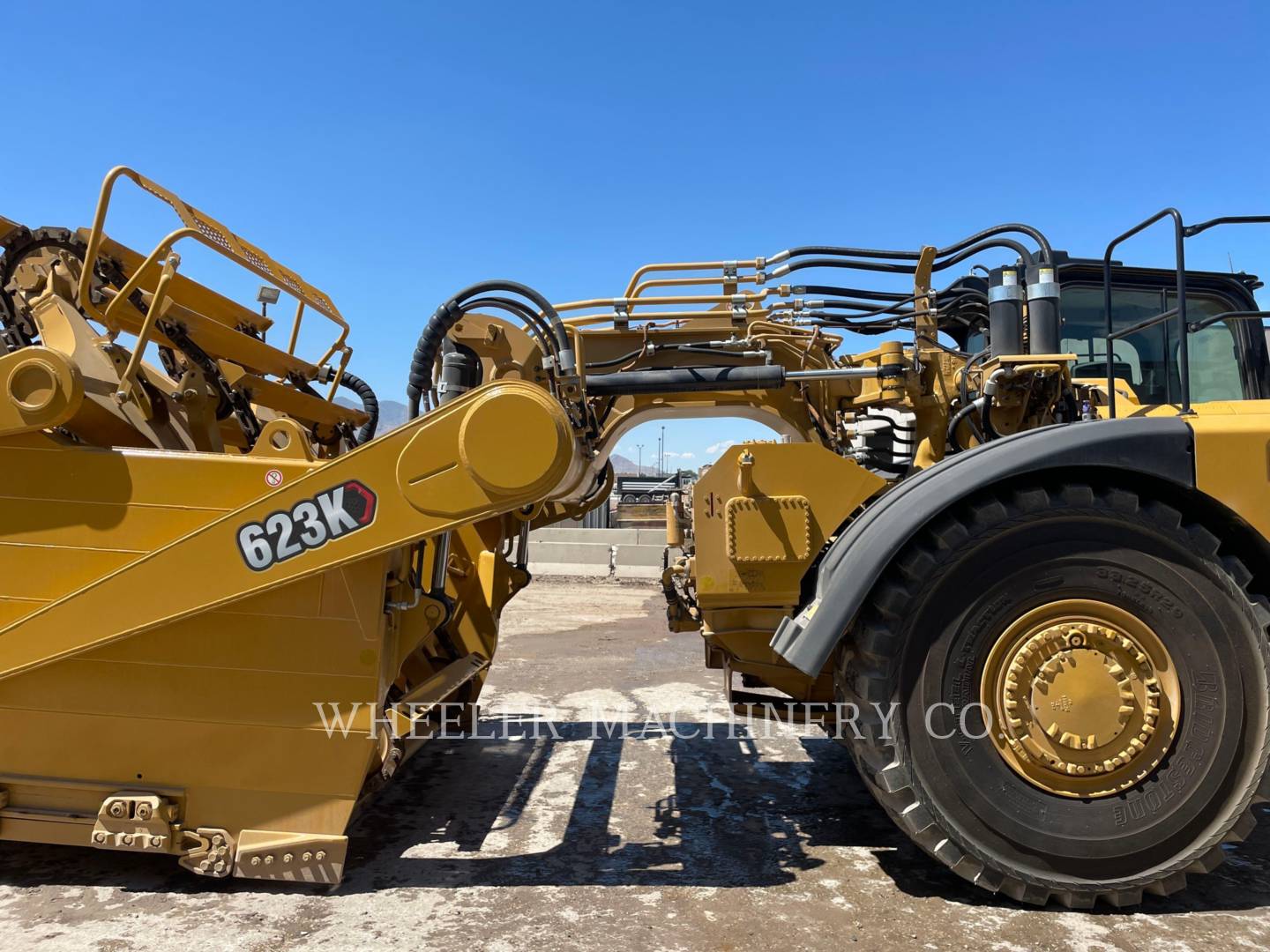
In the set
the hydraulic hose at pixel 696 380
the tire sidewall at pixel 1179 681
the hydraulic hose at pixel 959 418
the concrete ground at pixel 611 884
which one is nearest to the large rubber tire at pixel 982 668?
the tire sidewall at pixel 1179 681

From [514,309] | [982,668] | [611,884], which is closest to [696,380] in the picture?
[514,309]

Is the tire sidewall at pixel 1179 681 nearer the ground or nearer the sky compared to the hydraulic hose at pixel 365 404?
nearer the ground

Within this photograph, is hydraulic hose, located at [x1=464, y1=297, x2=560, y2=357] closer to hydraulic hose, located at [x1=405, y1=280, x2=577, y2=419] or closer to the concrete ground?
hydraulic hose, located at [x1=405, y1=280, x2=577, y2=419]

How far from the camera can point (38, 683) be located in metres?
2.72

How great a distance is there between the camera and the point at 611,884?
2.74m

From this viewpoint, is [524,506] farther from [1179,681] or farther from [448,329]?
[1179,681]

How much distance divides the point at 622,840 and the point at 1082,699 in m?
1.74

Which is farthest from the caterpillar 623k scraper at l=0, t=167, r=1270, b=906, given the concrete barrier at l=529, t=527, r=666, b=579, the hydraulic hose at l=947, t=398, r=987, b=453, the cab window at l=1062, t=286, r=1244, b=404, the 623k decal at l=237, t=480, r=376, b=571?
the concrete barrier at l=529, t=527, r=666, b=579

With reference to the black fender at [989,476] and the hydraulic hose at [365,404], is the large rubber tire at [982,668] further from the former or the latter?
the hydraulic hose at [365,404]

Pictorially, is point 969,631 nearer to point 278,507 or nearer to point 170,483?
point 278,507

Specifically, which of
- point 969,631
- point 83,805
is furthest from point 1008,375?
point 83,805

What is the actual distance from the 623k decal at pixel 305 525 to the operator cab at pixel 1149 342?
359cm

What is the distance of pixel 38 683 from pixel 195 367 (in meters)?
1.33

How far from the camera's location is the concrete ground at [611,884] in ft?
7.83
